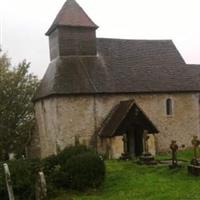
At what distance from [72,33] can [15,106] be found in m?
8.74

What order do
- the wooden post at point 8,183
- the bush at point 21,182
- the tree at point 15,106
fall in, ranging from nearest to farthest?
the wooden post at point 8,183, the bush at point 21,182, the tree at point 15,106

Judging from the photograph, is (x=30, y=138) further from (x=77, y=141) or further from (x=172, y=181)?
(x=172, y=181)

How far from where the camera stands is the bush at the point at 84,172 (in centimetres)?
2042

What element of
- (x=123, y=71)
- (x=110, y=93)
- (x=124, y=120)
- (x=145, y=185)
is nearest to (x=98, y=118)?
(x=110, y=93)

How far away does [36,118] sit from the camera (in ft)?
125

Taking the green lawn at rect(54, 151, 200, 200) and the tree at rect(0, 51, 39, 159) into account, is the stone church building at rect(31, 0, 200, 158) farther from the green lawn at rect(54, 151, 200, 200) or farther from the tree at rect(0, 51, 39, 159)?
the green lawn at rect(54, 151, 200, 200)

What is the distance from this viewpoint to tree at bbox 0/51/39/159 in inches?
1523

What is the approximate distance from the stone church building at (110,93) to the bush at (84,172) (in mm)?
10563

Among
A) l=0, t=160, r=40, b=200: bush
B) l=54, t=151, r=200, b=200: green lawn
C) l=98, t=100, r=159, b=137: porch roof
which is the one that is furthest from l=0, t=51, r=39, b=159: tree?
l=0, t=160, r=40, b=200: bush

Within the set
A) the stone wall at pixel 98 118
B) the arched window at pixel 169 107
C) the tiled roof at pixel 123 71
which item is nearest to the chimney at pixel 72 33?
the tiled roof at pixel 123 71

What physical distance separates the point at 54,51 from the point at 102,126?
7.13 m

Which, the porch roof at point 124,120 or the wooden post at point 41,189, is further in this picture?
the porch roof at point 124,120

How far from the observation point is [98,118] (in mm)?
33281

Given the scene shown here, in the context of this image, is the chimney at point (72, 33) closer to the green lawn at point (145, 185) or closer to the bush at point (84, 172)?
the green lawn at point (145, 185)
